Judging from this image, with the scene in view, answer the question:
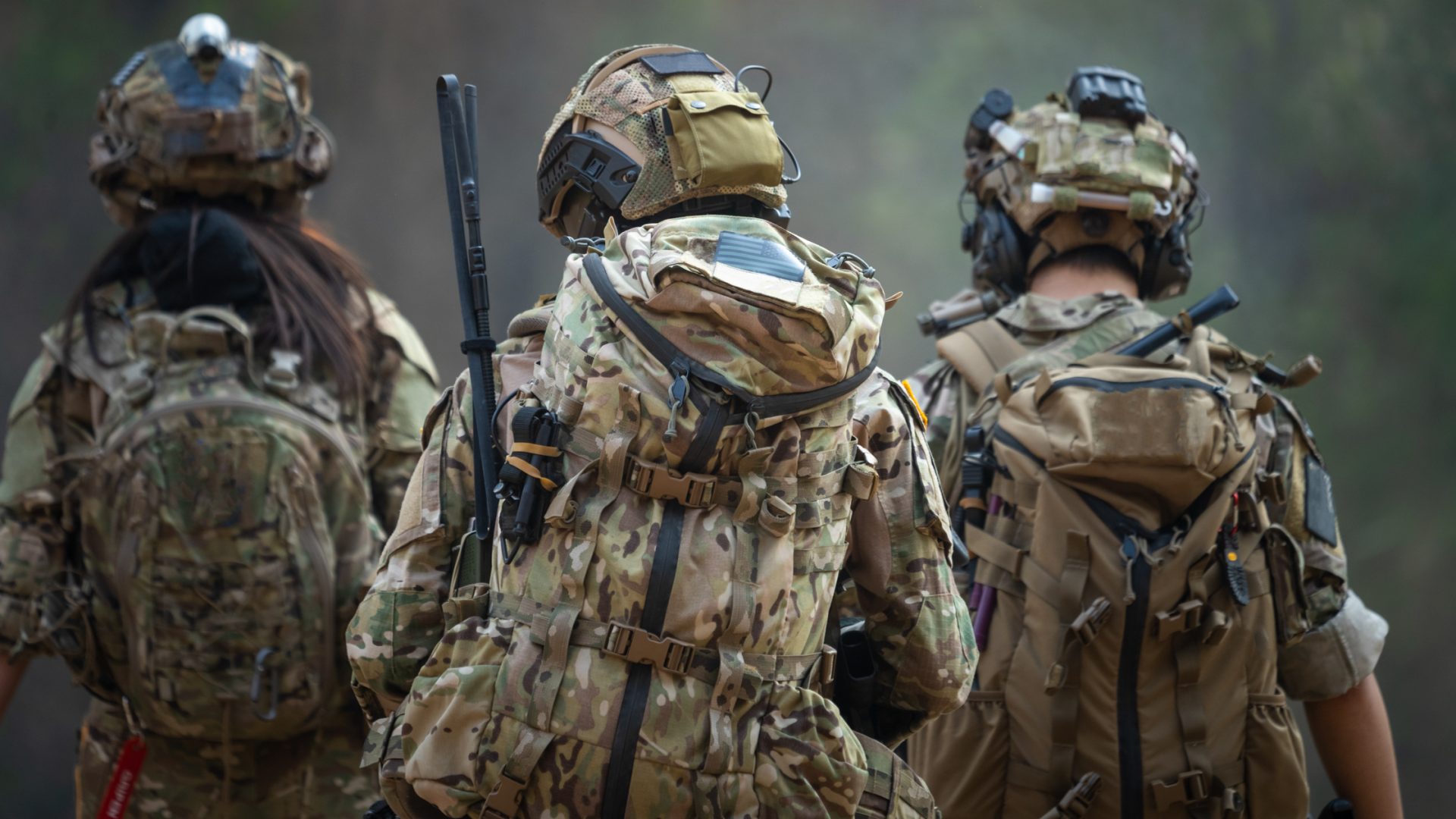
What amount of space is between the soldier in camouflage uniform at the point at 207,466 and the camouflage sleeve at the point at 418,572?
1.25 m

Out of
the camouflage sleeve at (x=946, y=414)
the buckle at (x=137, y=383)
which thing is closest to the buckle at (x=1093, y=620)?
the camouflage sleeve at (x=946, y=414)

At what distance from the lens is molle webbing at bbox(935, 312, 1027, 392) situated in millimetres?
2938

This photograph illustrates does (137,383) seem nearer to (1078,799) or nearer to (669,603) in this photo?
(669,603)

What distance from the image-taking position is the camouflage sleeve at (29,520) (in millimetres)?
3168

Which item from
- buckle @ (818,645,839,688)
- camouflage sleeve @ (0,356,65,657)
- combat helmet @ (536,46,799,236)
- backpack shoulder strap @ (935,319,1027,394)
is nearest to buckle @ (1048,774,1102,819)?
backpack shoulder strap @ (935,319,1027,394)

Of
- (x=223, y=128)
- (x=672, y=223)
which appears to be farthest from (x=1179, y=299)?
(x=672, y=223)

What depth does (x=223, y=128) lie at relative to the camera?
3402 mm

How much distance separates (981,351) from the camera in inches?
117

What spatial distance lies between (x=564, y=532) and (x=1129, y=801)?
4.72 feet

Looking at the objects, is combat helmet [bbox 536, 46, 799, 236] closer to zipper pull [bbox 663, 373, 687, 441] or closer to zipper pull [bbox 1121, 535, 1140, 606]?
zipper pull [bbox 663, 373, 687, 441]

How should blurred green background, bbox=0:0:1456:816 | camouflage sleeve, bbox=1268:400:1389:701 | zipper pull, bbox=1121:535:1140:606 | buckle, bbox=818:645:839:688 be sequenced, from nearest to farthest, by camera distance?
buckle, bbox=818:645:839:688 < zipper pull, bbox=1121:535:1140:606 < camouflage sleeve, bbox=1268:400:1389:701 < blurred green background, bbox=0:0:1456:816

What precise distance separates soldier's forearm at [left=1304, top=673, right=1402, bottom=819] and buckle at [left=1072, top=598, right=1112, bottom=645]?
63cm

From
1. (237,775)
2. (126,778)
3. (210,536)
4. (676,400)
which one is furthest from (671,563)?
(126,778)

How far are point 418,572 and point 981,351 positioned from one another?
59.1 inches
